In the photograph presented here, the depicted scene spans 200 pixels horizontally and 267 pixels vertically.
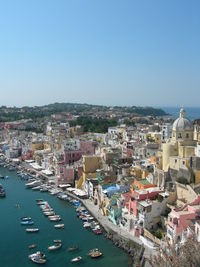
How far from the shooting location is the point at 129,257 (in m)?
18.1

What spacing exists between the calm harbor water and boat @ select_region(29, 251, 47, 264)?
21cm

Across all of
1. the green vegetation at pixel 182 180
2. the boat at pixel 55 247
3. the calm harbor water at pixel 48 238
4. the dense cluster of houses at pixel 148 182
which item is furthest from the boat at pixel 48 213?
the green vegetation at pixel 182 180

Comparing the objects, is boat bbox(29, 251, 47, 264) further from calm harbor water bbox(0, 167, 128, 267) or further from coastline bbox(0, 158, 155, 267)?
coastline bbox(0, 158, 155, 267)

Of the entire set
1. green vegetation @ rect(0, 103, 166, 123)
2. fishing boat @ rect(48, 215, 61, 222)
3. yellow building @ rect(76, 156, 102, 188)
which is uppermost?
green vegetation @ rect(0, 103, 166, 123)

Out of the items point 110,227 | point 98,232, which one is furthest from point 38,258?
point 110,227

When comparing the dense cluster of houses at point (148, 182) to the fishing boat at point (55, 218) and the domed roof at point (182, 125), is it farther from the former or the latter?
the fishing boat at point (55, 218)

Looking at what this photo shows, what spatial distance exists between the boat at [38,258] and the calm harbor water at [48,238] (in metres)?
0.21

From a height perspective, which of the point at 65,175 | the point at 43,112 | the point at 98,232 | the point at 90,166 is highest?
the point at 43,112

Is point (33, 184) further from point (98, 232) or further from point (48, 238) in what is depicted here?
point (98, 232)

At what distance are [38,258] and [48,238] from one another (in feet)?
9.60

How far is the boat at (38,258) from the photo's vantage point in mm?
17802

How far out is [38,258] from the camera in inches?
708

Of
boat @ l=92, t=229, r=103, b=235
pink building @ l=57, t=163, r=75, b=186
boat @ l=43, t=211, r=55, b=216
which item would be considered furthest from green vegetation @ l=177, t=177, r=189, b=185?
pink building @ l=57, t=163, r=75, b=186

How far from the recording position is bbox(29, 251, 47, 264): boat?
17802 mm
